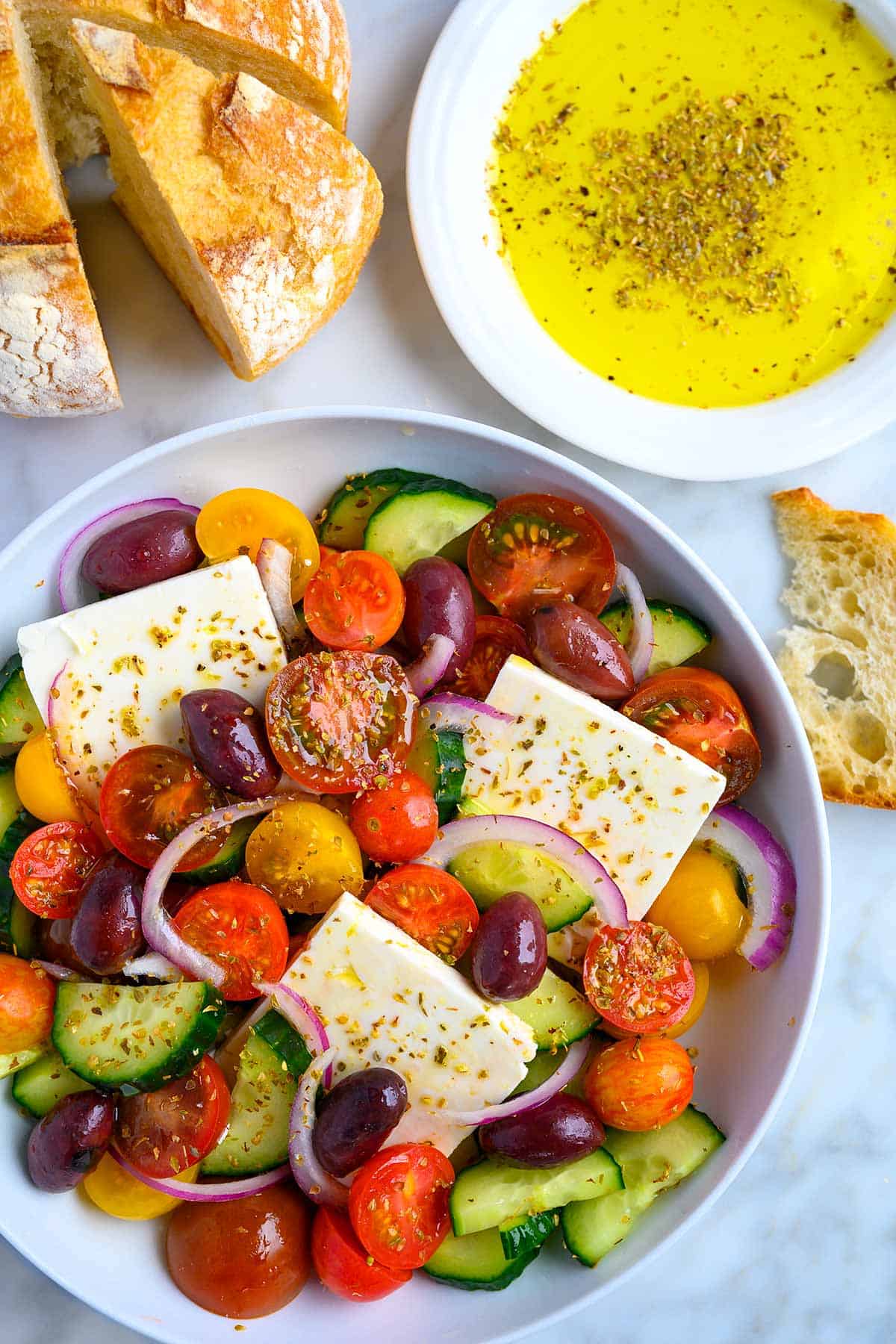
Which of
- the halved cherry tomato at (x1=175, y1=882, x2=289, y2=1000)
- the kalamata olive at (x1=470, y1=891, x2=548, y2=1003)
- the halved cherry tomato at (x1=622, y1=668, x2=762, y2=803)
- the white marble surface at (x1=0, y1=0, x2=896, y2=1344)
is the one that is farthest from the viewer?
the white marble surface at (x1=0, y1=0, x2=896, y2=1344)

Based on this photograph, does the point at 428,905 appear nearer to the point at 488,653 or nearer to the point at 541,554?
the point at 488,653

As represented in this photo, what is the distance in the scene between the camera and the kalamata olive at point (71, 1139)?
2094 millimetres

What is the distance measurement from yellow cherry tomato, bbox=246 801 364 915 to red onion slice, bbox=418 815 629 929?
0.52 ft

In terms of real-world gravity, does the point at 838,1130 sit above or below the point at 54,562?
below

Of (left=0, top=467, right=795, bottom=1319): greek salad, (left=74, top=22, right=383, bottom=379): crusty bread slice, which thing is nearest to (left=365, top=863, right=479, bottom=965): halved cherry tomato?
(left=0, top=467, right=795, bottom=1319): greek salad

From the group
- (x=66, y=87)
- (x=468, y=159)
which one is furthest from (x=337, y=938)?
(x=66, y=87)

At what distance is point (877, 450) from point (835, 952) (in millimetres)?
1205

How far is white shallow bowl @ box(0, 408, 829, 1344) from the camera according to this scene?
2.19m

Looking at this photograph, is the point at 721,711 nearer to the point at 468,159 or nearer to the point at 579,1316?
the point at 468,159

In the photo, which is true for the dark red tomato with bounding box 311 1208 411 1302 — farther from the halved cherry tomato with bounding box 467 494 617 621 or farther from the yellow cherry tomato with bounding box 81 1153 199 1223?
the halved cherry tomato with bounding box 467 494 617 621

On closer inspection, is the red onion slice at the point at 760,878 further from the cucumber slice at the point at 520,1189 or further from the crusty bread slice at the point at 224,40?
the crusty bread slice at the point at 224,40

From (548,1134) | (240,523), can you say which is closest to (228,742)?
(240,523)

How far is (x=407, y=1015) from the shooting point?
2143 millimetres

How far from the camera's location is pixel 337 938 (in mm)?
2088
